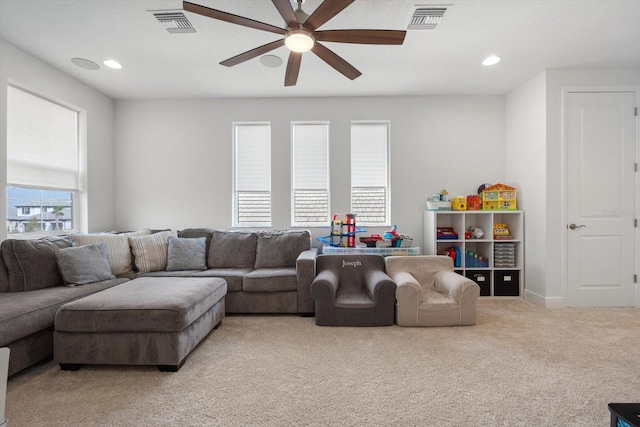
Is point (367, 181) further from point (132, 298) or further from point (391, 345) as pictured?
point (132, 298)

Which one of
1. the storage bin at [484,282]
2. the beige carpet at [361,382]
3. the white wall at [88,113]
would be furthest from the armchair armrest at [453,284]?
the white wall at [88,113]

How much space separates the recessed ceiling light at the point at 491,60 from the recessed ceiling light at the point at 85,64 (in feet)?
14.6

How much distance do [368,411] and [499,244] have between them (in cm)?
A: 332

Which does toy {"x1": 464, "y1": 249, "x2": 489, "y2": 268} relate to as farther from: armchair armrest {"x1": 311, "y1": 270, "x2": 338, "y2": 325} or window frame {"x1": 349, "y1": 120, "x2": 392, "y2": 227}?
armchair armrest {"x1": 311, "y1": 270, "x2": 338, "y2": 325}

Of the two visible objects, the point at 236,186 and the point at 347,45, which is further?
the point at 236,186

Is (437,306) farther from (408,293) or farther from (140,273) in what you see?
(140,273)

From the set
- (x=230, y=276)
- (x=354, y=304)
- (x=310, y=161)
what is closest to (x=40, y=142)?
(x=230, y=276)

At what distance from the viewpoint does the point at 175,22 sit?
2.74 meters

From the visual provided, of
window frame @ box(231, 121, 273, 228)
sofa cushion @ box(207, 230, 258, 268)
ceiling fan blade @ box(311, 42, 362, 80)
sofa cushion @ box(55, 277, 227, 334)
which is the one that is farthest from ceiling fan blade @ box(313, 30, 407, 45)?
sofa cushion @ box(207, 230, 258, 268)

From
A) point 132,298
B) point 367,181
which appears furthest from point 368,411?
point 367,181

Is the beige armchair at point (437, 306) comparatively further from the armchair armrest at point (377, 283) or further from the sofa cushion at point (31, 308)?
the sofa cushion at point (31, 308)

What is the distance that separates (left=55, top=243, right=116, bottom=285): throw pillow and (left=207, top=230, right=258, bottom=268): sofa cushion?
1115 millimetres

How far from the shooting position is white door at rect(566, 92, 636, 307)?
371 cm

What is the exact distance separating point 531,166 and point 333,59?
3.05 meters
